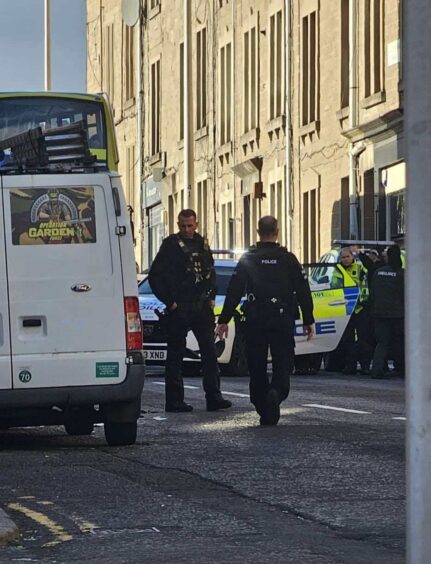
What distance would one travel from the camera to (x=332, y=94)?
41781mm

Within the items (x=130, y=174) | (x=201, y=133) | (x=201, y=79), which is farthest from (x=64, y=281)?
(x=130, y=174)

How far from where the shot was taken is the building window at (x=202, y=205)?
52.9m

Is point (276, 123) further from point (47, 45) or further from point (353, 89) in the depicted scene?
point (47, 45)

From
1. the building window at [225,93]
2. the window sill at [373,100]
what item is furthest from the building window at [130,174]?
the window sill at [373,100]

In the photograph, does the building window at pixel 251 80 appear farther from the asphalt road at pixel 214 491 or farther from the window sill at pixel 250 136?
the asphalt road at pixel 214 491

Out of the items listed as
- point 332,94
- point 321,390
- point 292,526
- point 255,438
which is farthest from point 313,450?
point 332,94

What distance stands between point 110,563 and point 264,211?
40.0 meters

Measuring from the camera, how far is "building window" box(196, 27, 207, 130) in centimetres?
5303

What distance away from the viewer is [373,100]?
39.0 meters

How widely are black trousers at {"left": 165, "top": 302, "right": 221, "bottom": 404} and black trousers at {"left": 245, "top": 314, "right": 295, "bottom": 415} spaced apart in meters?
2.12

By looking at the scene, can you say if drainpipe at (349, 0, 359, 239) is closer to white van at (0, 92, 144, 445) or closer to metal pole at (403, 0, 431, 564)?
white van at (0, 92, 144, 445)

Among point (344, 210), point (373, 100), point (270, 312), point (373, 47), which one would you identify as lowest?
point (270, 312)

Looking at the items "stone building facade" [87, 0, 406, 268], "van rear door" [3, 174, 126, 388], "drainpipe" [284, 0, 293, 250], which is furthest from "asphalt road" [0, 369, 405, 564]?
"drainpipe" [284, 0, 293, 250]

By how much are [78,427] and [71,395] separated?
65.5 inches
